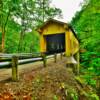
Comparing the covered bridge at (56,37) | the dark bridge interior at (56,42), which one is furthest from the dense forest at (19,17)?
the covered bridge at (56,37)

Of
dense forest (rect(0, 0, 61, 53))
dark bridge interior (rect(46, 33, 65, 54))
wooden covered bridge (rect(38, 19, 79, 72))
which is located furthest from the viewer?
dense forest (rect(0, 0, 61, 53))

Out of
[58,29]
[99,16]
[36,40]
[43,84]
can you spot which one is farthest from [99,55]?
[36,40]

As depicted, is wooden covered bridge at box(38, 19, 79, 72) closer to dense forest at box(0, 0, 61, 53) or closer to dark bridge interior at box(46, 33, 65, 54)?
dark bridge interior at box(46, 33, 65, 54)

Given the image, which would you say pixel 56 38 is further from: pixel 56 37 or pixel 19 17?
pixel 19 17

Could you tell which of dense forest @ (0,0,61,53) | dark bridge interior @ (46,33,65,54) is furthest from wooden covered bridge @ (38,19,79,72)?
dense forest @ (0,0,61,53)

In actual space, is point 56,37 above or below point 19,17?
below

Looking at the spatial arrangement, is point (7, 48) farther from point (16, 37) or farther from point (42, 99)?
point (42, 99)

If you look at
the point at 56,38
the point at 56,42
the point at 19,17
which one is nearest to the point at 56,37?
the point at 56,38

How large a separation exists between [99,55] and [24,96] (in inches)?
473

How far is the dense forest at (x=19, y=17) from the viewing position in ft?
91.3

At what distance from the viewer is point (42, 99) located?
552cm

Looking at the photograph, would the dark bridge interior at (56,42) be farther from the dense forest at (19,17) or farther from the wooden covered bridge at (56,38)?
the dense forest at (19,17)

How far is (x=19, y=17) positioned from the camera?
32.9 metres

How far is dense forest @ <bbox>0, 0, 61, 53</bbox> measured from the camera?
27828mm
